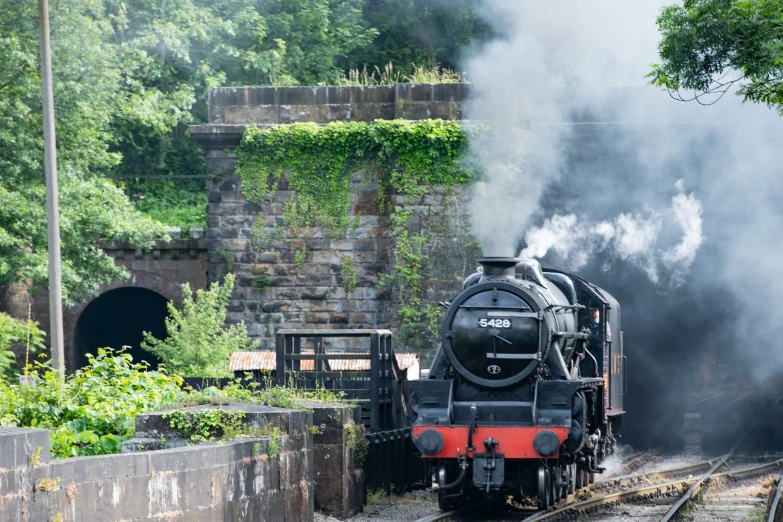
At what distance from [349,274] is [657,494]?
27.7 feet

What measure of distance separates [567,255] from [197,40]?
476 inches

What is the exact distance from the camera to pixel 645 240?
21375 millimetres

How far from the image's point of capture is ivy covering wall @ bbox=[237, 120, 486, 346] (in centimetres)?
1992

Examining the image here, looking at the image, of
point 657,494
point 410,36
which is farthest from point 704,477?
point 410,36

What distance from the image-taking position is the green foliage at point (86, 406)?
8.47 m

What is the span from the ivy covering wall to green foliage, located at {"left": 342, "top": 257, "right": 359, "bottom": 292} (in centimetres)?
55

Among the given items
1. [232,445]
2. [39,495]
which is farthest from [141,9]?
[39,495]

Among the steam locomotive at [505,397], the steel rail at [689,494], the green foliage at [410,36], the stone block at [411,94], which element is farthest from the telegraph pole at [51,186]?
the green foliage at [410,36]

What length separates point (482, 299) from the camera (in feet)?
38.4

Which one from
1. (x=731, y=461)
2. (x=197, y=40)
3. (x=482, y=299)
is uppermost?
(x=197, y=40)

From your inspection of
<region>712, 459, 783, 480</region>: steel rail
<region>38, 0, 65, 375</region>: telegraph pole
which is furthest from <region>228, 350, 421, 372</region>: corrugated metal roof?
<region>712, 459, 783, 480</region>: steel rail

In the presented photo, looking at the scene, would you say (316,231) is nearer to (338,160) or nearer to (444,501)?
(338,160)

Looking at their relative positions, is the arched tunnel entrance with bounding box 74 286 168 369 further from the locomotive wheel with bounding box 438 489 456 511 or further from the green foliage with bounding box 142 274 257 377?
the locomotive wheel with bounding box 438 489 456 511

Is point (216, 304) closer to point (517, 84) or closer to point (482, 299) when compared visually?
point (517, 84)
